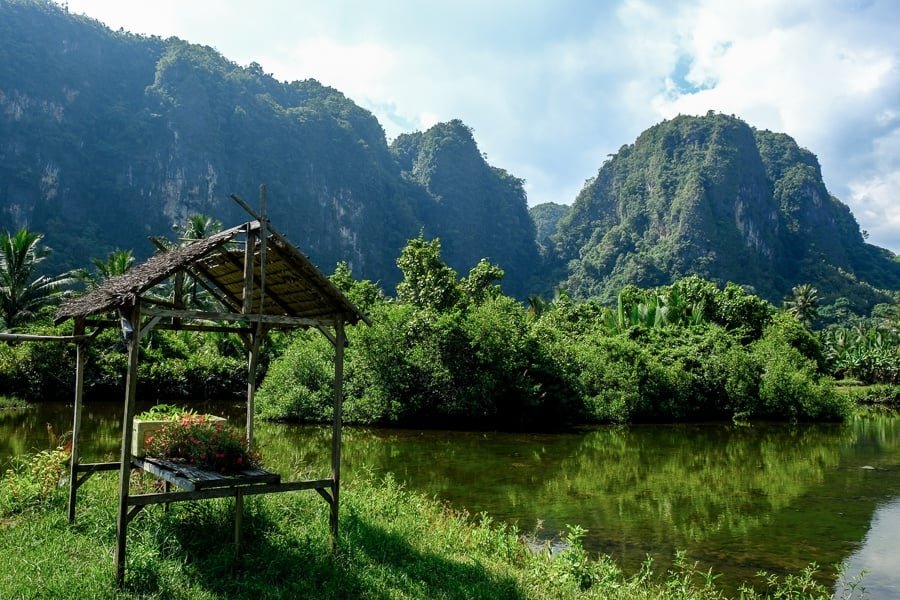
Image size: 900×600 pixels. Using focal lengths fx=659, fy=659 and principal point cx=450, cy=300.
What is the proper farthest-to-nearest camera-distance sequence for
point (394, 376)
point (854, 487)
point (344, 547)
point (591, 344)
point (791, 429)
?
point (591, 344), point (791, 429), point (394, 376), point (854, 487), point (344, 547)

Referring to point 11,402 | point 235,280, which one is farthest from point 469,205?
point 235,280

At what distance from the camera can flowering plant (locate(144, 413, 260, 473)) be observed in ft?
23.2

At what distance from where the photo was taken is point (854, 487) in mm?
17422

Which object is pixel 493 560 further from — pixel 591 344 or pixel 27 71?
pixel 27 71

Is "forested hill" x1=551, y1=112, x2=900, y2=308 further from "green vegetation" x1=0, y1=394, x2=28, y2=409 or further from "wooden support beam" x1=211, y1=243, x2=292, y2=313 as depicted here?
"wooden support beam" x1=211, y1=243, x2=292, y2=313

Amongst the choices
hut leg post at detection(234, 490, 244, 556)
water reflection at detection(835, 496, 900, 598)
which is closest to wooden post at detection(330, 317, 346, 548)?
hut leg post at detection(234, 490, 244, 556)

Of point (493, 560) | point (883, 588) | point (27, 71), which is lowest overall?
point (883, 588)

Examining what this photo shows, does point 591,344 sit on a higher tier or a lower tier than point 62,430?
higher

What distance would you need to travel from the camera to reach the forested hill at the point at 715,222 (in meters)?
113

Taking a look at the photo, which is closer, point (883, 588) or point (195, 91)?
point (883, 588)

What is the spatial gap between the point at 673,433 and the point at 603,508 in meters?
16.0

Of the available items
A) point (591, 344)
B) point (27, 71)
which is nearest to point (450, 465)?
point (591, 344)

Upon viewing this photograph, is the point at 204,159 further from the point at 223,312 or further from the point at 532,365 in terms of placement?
the point at 223,312

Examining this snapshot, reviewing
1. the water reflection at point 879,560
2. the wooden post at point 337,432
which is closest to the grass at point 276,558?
the wooden post at point 337,432
